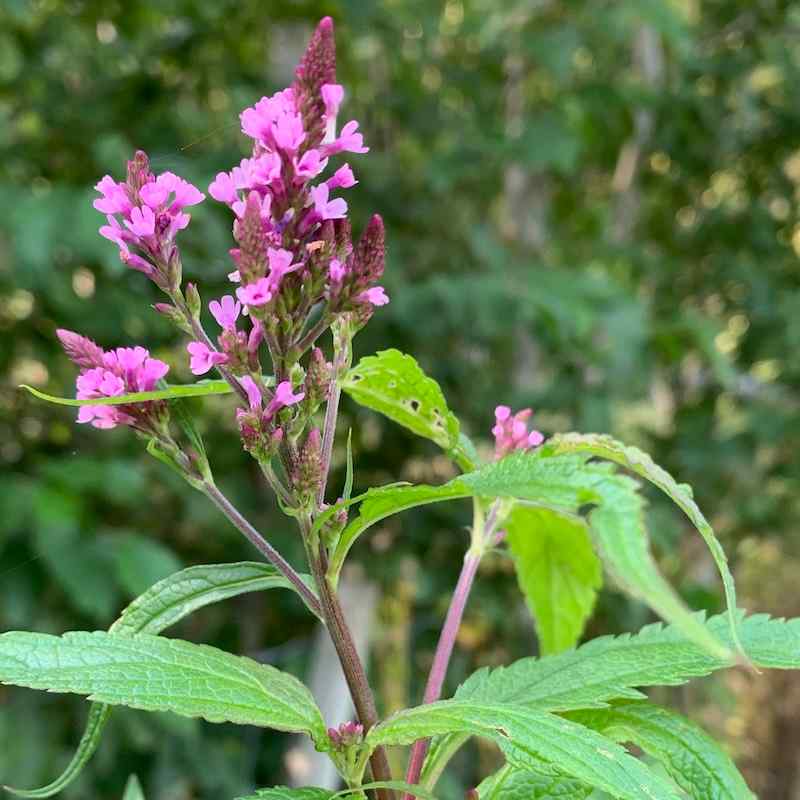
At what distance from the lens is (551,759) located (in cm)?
31

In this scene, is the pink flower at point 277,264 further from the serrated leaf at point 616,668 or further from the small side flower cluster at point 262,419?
the serrated leaf at point 616,668

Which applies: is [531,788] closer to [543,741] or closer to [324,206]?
[543,741]

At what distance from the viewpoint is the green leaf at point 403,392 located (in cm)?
41

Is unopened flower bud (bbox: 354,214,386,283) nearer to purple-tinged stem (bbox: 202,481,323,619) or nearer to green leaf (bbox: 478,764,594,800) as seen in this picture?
purple-tinged stem (bbox: 202,481,323,619)

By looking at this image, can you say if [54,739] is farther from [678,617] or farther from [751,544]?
[751,544]

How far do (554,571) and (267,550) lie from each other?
Result: 0.64 ft

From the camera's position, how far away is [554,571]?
1.66ft

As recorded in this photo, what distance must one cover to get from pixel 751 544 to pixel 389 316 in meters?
1.13

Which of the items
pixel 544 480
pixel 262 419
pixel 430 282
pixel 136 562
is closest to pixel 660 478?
pixel 544 480

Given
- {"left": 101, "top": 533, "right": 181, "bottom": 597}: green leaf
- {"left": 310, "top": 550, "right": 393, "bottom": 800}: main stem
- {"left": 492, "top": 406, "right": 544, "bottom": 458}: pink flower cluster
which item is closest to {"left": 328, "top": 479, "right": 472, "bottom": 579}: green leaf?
{"left": 310, "top": 550, "right": 393, "bottom": 800}: main stem

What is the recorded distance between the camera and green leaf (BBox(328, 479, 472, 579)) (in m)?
0.34

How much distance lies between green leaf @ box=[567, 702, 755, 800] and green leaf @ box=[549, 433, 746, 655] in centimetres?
6

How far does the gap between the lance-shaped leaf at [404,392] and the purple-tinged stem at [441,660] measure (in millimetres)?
62

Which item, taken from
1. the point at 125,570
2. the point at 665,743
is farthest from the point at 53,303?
the point at 665,743
